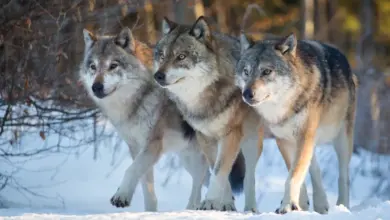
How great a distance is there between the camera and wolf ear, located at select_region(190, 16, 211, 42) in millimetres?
6551

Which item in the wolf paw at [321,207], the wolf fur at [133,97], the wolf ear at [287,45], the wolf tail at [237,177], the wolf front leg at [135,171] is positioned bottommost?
the wolf paw at [321,207]

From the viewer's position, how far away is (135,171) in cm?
642

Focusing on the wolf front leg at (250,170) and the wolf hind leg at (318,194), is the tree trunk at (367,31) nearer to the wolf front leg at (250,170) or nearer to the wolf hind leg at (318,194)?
the wolf hind leg at (318,194)

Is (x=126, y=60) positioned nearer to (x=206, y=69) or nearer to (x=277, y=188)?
(x=206, y=69)

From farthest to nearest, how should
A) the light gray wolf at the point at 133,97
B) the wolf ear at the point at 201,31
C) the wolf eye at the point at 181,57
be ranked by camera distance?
1. the light gray wolf at the point at 133,97
2. the wolf ear at the point at 201,31
3. the wolf eye at the point at 181,57

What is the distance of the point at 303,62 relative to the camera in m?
6.42

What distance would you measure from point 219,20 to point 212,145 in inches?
601

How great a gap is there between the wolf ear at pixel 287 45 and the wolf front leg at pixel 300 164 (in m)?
0.52

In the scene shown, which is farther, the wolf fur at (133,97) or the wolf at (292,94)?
the wolf fur at (133,97)

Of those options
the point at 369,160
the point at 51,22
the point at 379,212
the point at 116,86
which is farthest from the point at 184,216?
the point at 369,160

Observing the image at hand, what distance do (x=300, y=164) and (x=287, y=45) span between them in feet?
3.27

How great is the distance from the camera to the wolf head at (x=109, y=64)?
21.6 ft

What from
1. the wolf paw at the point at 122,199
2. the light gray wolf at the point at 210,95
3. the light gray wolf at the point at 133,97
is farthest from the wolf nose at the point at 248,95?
the wolf paw at the point at 122,199

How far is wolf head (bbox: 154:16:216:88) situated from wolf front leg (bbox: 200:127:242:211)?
1.91ft
